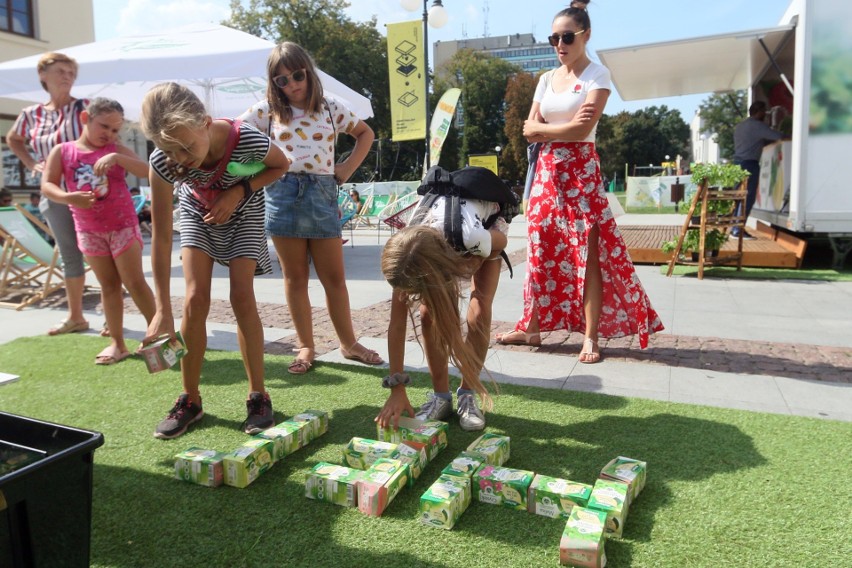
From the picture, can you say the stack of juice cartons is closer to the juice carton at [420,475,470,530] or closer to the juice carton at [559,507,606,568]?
the juice carton at [420,475,470,530]

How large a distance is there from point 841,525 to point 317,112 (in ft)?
10.3

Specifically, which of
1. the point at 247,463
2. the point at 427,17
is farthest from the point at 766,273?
the point at 427,17

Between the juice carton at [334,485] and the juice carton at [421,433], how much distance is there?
1.12ft

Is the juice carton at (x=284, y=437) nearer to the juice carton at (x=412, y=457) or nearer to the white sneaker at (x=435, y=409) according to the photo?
the juice carton at (x=412, y=457)

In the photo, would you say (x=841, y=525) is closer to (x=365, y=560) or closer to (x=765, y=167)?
(x=365, y=560)

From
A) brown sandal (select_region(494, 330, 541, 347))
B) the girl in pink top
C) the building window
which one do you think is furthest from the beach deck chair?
the building window

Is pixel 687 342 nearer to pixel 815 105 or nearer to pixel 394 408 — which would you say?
pixel 394 408

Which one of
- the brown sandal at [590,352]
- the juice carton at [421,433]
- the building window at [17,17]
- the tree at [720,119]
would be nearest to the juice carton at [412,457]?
the juice carton at [421,433]

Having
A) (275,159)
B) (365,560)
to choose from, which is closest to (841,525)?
(365,560)

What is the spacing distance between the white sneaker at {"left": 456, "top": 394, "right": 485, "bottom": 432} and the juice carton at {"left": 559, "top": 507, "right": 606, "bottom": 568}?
998mm

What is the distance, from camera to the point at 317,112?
3.65 metres

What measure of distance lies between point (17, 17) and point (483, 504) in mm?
22756

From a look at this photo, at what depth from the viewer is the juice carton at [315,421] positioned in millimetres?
2732

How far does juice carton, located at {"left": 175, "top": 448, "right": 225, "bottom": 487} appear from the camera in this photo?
231cm
